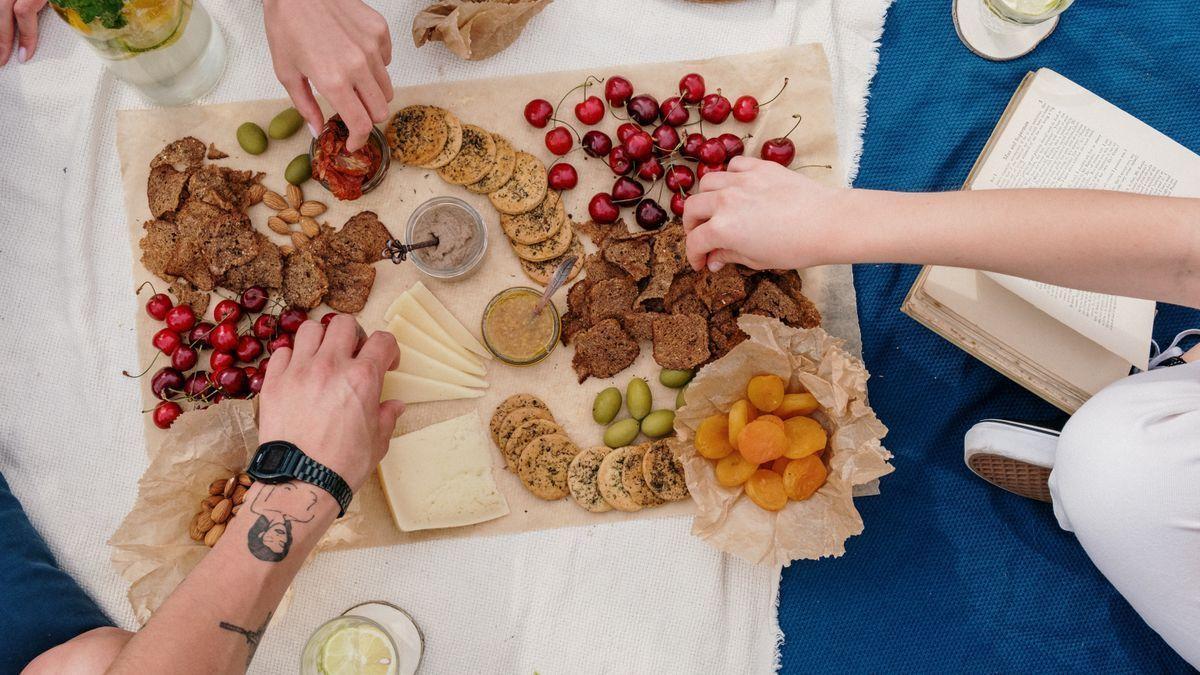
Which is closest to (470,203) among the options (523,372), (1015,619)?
(523,372)

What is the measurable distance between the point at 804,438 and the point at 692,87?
2.91 ft

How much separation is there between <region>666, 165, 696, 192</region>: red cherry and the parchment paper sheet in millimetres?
154

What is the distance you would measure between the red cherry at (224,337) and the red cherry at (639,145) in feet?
3.40

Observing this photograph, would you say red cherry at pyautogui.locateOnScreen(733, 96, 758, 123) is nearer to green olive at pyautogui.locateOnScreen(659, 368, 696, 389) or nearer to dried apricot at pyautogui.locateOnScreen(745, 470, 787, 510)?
green olive at pyautogui.locateOnScreen(659, 368, 696, 389)

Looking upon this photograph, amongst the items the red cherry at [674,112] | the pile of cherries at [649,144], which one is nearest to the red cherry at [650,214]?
the pile of cherries at [649,144]

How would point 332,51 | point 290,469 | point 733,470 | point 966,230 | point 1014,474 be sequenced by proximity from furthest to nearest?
point 1014,474
point 733,470
point 332,51
point 290,469
point 966,230

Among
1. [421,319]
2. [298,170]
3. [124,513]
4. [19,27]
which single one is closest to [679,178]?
[421,319]

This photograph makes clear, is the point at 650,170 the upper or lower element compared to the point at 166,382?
upper

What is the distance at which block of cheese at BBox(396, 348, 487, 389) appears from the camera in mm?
1830

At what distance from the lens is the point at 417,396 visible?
186cm

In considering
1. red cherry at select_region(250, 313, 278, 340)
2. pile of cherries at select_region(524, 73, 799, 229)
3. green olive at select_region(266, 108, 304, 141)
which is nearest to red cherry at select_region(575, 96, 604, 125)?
pile of cherries at select_region(524, 73, 799, 229)

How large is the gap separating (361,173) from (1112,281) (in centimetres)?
156

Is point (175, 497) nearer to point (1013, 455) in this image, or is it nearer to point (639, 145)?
point (639, 145)

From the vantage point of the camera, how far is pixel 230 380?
1819 millimetres
